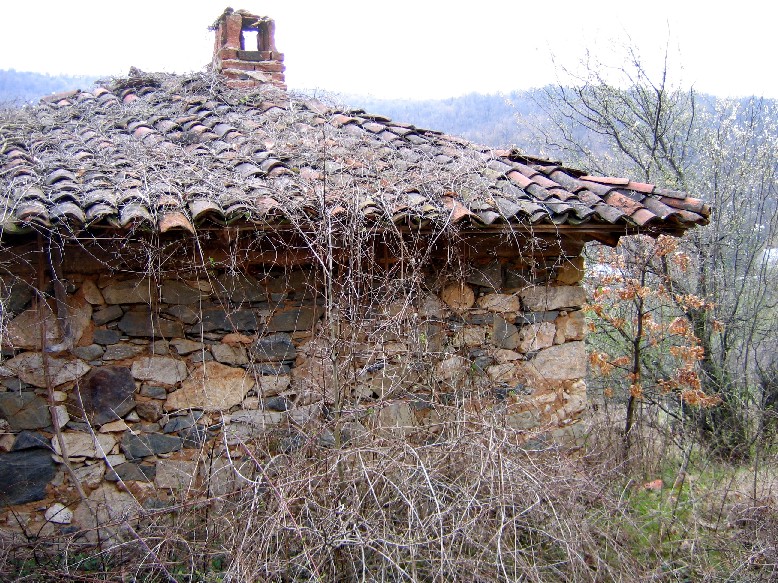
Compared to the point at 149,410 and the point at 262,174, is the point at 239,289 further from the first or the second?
the point at 149,410

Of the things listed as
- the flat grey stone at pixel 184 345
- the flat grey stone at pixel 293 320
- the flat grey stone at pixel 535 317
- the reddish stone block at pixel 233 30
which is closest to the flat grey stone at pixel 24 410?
the flat grey stone at pixel 184 345

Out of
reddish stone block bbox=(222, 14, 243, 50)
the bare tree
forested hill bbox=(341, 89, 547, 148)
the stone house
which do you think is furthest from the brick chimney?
forested hill bbox=(341, 89, 547, 148)

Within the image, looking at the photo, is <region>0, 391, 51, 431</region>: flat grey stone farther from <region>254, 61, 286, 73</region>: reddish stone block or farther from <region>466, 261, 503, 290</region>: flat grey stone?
<region>254, 61, 286, 73</region>: reddish stone block

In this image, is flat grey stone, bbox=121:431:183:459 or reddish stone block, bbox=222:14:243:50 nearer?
flat grey stone, bbox=121:431:183:459

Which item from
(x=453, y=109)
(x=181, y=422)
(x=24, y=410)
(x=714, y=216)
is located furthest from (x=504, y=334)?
(x=453, y=109)

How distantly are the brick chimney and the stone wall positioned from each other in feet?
10.2

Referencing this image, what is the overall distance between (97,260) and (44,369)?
Answer: 0.67m

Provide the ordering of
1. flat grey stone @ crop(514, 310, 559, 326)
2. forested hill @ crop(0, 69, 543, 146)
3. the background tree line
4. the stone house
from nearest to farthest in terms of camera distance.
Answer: the stone house, flat grey stone @ crop(514, 310, 559, 326), the background tree line, forested hill @ crop(0, 69, 543, 146)

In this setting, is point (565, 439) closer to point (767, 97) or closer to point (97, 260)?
point (97, 260)

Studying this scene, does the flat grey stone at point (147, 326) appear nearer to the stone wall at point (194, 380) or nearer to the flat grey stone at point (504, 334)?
the stone wall at point (194, 380)

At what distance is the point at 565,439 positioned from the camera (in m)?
4.85

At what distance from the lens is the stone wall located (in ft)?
12.7

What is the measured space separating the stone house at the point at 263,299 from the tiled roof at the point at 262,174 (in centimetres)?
2

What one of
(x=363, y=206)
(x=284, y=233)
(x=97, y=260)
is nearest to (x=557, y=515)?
(x=363, y=206)
